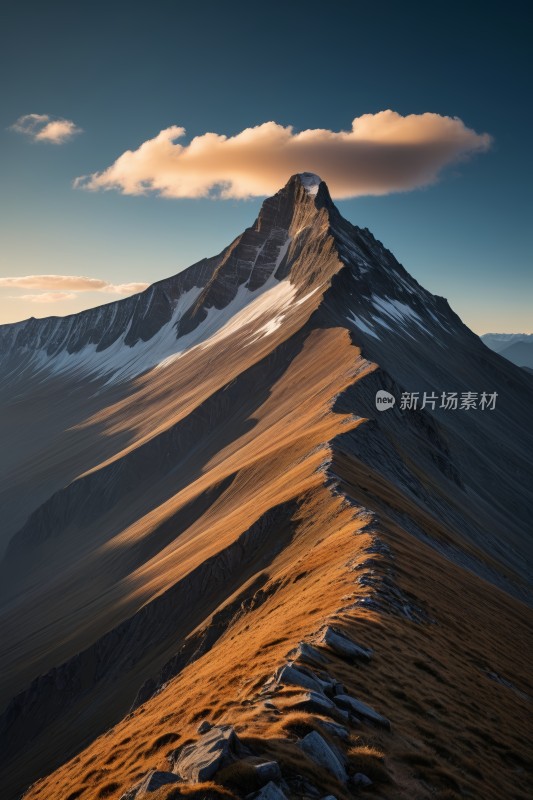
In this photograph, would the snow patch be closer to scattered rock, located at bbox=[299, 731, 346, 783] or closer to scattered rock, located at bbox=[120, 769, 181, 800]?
scattered rock, located at bbox=[299, 731, 346, 783]

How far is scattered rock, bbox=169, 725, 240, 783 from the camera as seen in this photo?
13656mm

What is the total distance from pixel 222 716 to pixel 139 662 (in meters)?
43.9

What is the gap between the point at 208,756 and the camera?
14.1 metres

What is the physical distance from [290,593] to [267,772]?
1058 inches

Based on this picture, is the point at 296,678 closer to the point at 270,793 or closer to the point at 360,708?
the point at 360,708

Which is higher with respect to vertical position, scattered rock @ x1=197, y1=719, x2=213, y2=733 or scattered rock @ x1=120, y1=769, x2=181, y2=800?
scattered rock @ x1=120, y1=769, x2=181, y2=800

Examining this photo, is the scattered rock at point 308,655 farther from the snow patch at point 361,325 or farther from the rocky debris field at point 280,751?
the snow patch at point 361,325

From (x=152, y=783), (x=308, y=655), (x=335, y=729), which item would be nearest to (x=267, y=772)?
(x=152, y=783)

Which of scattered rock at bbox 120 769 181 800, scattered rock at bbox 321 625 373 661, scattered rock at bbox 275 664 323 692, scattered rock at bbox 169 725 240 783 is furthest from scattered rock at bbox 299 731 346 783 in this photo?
scattered rock at bbox 321 625 373 661

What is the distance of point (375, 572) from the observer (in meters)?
34.2

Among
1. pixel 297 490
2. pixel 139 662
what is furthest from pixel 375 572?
pixel 139 662

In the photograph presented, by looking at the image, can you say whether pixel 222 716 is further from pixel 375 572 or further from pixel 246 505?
pixel 246 505

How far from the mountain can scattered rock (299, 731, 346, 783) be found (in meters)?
0.06

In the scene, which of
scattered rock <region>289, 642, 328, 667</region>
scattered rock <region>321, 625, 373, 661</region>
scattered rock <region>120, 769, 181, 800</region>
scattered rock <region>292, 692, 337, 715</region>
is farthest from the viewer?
scattered rock <region>321, 625, 373, 661</region>
